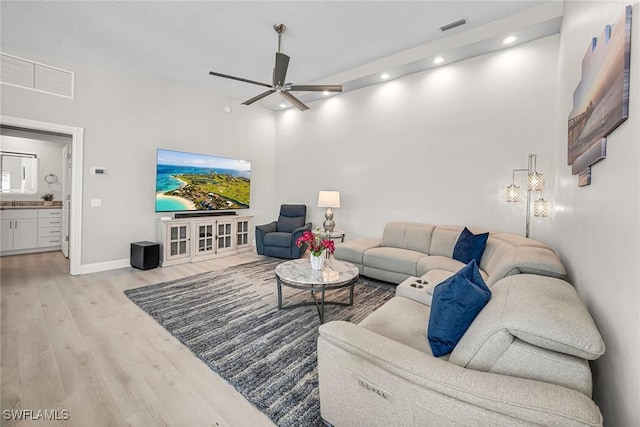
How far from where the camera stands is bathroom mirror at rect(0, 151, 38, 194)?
5.47 metres

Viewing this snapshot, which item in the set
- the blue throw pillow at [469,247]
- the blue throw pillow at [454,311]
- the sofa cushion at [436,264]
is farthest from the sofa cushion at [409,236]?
the blue throw pillow at [454,311]

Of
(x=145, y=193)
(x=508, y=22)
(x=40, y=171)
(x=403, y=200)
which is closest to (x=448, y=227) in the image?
(x=403, y=200)

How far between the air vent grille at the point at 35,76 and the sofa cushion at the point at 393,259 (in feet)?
16.2

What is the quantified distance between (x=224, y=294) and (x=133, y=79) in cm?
388

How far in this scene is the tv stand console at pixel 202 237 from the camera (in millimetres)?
4598

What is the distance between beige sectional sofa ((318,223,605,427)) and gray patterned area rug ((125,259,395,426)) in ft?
1.47

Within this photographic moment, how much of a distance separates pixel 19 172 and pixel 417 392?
8.13 metres

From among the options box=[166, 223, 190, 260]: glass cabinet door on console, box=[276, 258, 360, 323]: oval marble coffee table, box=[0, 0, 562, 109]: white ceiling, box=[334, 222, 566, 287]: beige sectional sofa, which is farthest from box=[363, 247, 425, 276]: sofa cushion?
box=[166, 223, 190, 260]: glass cabinet door on console

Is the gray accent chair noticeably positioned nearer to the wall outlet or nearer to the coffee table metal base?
the coffee table metal base

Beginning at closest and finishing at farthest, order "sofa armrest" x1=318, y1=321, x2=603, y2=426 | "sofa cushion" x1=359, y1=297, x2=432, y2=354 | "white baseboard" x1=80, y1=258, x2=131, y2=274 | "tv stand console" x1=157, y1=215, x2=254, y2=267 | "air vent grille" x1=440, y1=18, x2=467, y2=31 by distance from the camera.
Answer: "sofa armrest" x1=318, y1=321, x2=603, y2=426 < "sofa cushion" x1=359, y1=297, x2=432, y2=354 < "air vent grille" x1=440, y1=18, x2=467, y2=31 < "white baseboard" x1=80, y1=258, x2=131, y2=274 < "tv stand console" x1=157, y1=215, x2=254, y2=267

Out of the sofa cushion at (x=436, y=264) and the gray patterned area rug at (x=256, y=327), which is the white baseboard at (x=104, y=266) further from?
the sofa cushion at (x=436, y=264)

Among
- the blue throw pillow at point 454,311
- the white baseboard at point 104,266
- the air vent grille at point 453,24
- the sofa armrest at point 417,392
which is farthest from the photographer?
the white baseboard at point 104,266

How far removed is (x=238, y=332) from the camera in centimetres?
247

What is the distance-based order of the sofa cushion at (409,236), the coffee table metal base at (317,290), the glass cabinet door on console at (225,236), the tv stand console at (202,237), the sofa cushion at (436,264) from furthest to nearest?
the glass cabinet door on console at (225,236) → the tv stand console at (202,237) → the sofa cushion at (409,236) → the sofa cushion at (436,264) → the coffee table metal base at (317,290)
